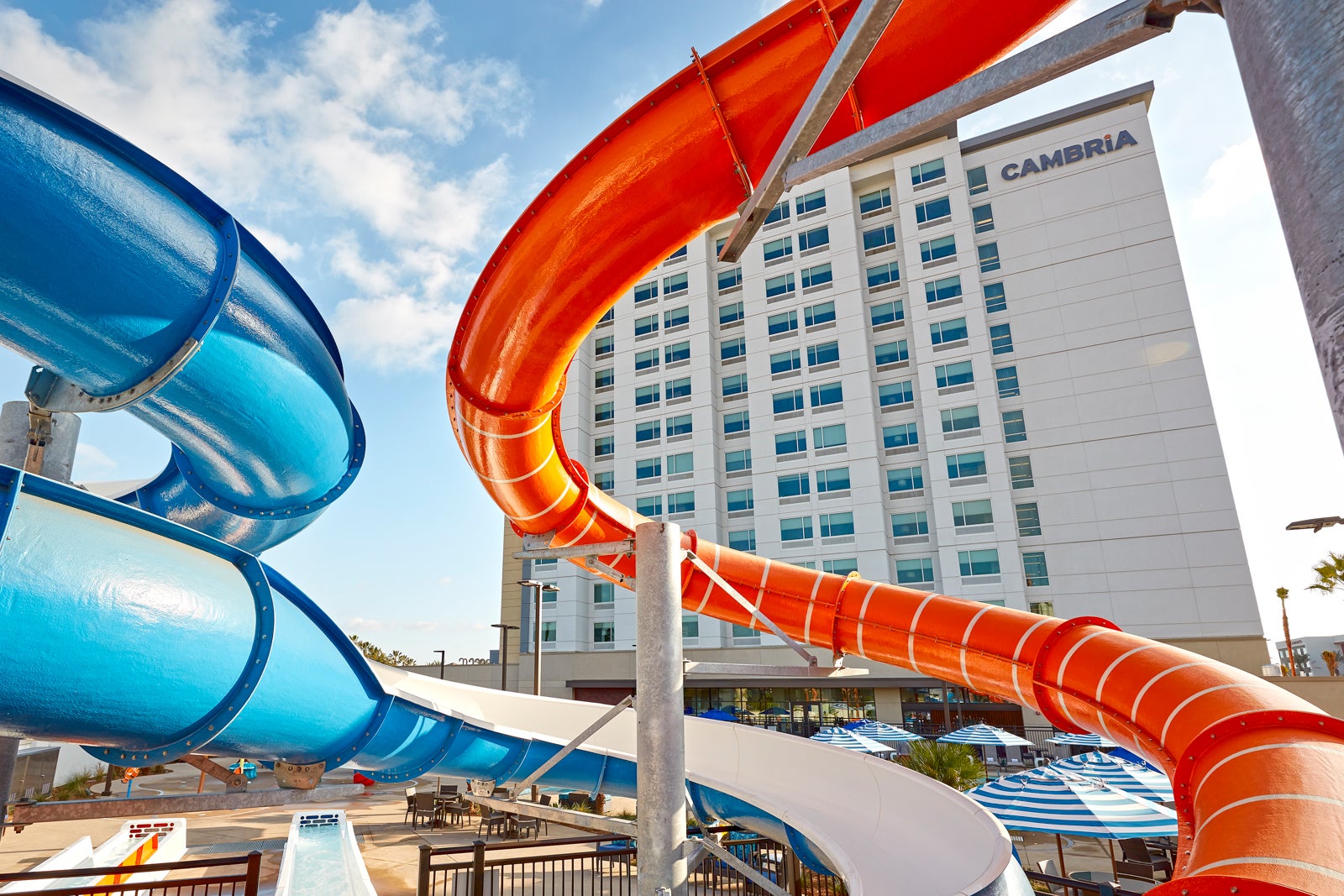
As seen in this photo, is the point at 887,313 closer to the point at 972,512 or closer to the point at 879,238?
the point at 879,238

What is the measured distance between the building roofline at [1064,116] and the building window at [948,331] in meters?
9.69

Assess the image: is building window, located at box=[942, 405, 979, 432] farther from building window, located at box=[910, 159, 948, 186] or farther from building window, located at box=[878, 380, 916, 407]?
building window, located at box=[910, 159, 948, 186]

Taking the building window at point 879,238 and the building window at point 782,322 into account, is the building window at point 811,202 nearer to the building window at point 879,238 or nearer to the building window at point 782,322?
the building window at point 879,238

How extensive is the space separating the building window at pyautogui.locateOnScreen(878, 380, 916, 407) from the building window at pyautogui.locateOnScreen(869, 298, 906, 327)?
11.2 feet

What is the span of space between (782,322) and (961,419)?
435 inches

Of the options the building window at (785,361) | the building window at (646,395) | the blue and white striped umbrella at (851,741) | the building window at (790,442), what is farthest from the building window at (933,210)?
the blue and white striped umbrella at (851,741)

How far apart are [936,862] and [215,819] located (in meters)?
22.2

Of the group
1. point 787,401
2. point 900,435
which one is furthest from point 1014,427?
point 787,401

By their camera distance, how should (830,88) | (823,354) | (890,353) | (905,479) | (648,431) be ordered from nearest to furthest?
(830,88) < (905,479) < (890,353) < (823,354) < (648,431)

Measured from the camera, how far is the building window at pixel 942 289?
36.8 metres

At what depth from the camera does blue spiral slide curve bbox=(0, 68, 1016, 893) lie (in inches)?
143

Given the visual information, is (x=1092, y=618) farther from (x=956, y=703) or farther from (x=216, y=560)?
(x=956, y=703)

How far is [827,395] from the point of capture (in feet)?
126

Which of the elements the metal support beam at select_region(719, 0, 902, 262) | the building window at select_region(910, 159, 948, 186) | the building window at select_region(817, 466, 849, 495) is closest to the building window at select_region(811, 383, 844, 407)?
the building window at select_region(817, 466, 849, 495)
